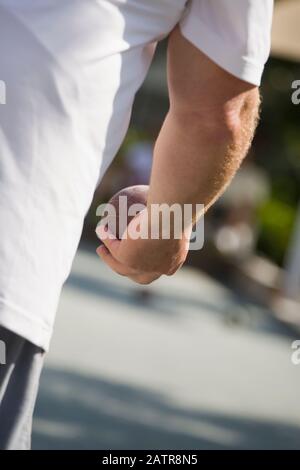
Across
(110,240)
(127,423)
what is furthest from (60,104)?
(127,423)

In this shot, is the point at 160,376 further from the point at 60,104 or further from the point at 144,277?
the point at 60,104

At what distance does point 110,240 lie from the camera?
7.53ft

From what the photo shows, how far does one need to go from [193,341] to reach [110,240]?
7.54 meters

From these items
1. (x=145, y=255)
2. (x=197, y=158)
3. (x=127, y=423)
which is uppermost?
(x=127, y=423)

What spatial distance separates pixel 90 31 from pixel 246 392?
6.18 m

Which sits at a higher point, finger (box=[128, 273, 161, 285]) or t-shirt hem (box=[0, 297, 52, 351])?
finger (box=[128, 273, 161, 285])

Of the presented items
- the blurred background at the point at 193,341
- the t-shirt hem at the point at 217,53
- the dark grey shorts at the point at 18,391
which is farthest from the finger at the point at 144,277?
the blurred background at the point at 193,341

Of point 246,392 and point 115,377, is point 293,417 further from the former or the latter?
point 115,377

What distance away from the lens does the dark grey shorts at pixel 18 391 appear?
2.08 meters

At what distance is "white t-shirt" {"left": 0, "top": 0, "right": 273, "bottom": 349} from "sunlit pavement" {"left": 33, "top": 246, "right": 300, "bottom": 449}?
3652 millimetres

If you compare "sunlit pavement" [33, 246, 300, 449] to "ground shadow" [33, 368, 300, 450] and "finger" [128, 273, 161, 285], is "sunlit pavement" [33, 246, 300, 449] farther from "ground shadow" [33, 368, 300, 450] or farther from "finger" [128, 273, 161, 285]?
"finger" [128, 273, 161, 285]

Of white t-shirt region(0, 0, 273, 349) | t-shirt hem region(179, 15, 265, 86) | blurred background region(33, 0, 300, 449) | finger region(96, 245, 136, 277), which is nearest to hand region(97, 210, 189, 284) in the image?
finger region(96, 245, 136, 277)

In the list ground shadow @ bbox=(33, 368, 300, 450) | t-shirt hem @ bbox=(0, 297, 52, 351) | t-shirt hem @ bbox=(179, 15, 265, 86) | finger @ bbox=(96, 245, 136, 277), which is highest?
ground shadow @ bbox=(33, 368, 300, 450)

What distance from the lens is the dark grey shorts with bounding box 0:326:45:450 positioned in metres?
2.08
